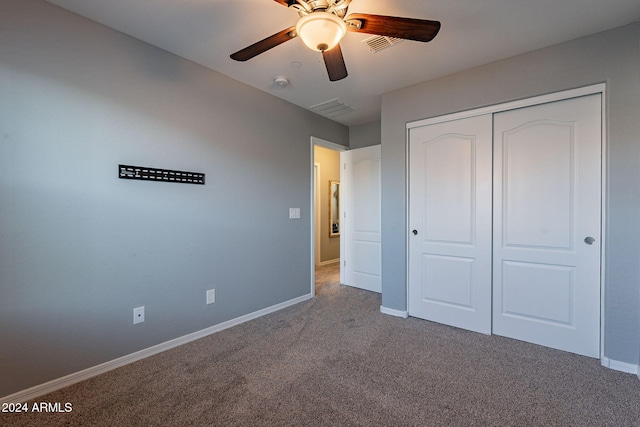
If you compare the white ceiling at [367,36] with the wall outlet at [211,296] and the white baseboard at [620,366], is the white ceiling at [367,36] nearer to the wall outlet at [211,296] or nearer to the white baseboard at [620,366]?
the wall outlet at [211,296]

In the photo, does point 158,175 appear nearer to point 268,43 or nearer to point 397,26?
point 268,43

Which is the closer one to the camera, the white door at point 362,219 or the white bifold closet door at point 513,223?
the white bifold closet door at point 513,223

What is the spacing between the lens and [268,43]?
1.66 metres

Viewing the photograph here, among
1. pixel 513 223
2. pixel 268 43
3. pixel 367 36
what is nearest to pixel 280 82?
pixel 367 36

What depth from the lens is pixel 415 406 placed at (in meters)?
1.69

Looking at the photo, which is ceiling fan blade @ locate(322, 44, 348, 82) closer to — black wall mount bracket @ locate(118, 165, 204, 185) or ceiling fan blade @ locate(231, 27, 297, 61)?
ceiling fan blade @ locate(231, 27, 297, 61)

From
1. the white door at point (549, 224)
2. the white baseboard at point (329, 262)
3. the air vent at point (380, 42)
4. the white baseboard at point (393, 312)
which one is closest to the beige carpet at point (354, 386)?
the white door at point (549, 224)

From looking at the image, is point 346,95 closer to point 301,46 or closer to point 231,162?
point 301,46

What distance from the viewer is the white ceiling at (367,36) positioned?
1831mm

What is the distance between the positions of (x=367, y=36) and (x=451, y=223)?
6.10 ft

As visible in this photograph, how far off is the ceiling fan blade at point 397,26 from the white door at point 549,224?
5.09ft

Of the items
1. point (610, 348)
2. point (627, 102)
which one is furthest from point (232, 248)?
point (627, 102)

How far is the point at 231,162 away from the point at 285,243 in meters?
1.14

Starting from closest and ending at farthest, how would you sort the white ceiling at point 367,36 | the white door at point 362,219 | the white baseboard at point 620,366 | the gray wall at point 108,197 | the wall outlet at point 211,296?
1. the gray wall at point 108,197
2. the white ceiling at point 367,36
3. the white baseboard at point 620,366
4. the wall outlet at point 211,296
5. the white door at point 362,219
